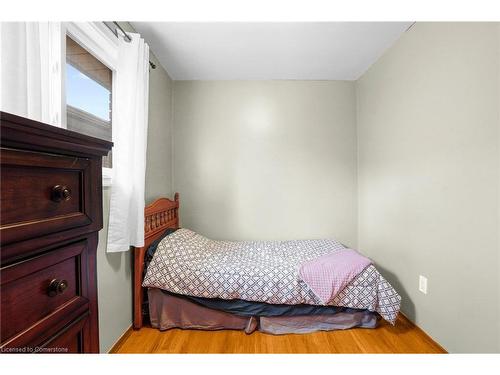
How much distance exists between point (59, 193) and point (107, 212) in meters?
1.20

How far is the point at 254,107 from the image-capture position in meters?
2.99

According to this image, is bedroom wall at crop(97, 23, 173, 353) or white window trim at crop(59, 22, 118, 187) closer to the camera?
white window trim at crop(59, 22, 118, 187)

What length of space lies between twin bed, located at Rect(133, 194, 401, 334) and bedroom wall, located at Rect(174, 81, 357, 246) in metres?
1.00

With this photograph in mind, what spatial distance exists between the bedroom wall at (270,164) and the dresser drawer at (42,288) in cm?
237

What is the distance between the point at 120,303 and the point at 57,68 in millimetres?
1582

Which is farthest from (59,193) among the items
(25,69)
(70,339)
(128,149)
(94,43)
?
(94,43)

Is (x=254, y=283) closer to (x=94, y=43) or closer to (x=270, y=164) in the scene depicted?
(x=270, y=164)

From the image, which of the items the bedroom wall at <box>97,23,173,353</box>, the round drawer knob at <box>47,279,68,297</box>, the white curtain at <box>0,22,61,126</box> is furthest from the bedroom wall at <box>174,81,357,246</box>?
the round drawer knob at <box>47,279,68,297</box>

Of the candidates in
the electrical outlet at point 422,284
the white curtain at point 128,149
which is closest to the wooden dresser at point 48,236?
the white curtain at point 128,149

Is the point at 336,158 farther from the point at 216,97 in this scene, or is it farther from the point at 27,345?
the point at 27,345

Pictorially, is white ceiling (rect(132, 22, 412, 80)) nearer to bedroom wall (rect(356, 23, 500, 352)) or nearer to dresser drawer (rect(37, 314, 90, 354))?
bedroom wall (rect(356, 23, 500, 352))

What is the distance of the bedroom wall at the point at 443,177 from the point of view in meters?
1.38

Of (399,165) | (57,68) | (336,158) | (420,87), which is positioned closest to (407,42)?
(420,87)

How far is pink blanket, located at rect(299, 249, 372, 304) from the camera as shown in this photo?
1.83 meters
